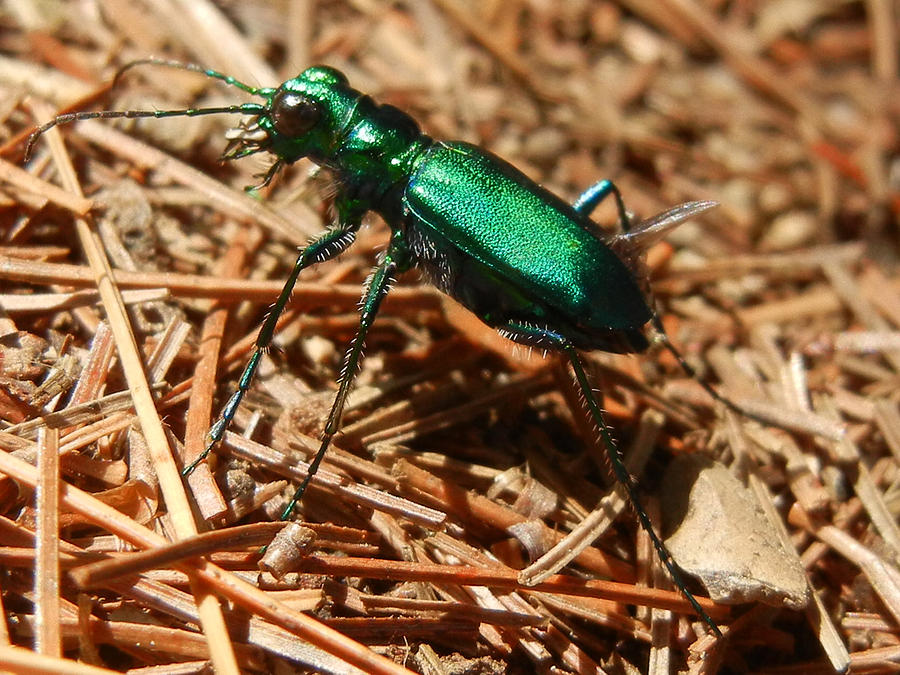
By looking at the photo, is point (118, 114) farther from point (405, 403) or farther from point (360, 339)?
point (405, 403)

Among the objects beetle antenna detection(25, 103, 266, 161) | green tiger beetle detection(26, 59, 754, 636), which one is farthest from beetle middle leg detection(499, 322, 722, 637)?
beetle antenna detection(25, 103, 266, 161)

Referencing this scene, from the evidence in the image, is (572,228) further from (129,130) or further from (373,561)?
(129,130)

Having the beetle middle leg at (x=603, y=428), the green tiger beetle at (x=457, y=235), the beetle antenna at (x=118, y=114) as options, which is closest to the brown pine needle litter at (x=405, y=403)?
the beetle middle leg at (x=603, y=428)

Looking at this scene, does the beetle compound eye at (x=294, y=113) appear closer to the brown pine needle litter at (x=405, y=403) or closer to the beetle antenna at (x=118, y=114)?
the beetle antenna at (x=118, y=114)

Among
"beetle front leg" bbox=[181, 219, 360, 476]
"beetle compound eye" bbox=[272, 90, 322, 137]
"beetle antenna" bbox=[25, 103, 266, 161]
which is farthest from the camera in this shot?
"beetle compound eye" bbox=[272, 90, 322, 137]

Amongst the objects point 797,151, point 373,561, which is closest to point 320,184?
point 373,561

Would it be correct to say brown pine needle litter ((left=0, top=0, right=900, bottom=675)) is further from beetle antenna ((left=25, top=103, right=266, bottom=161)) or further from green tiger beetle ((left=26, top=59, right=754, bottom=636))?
beetle antenna ((left=25, top=103, right=266, bottom=161))
